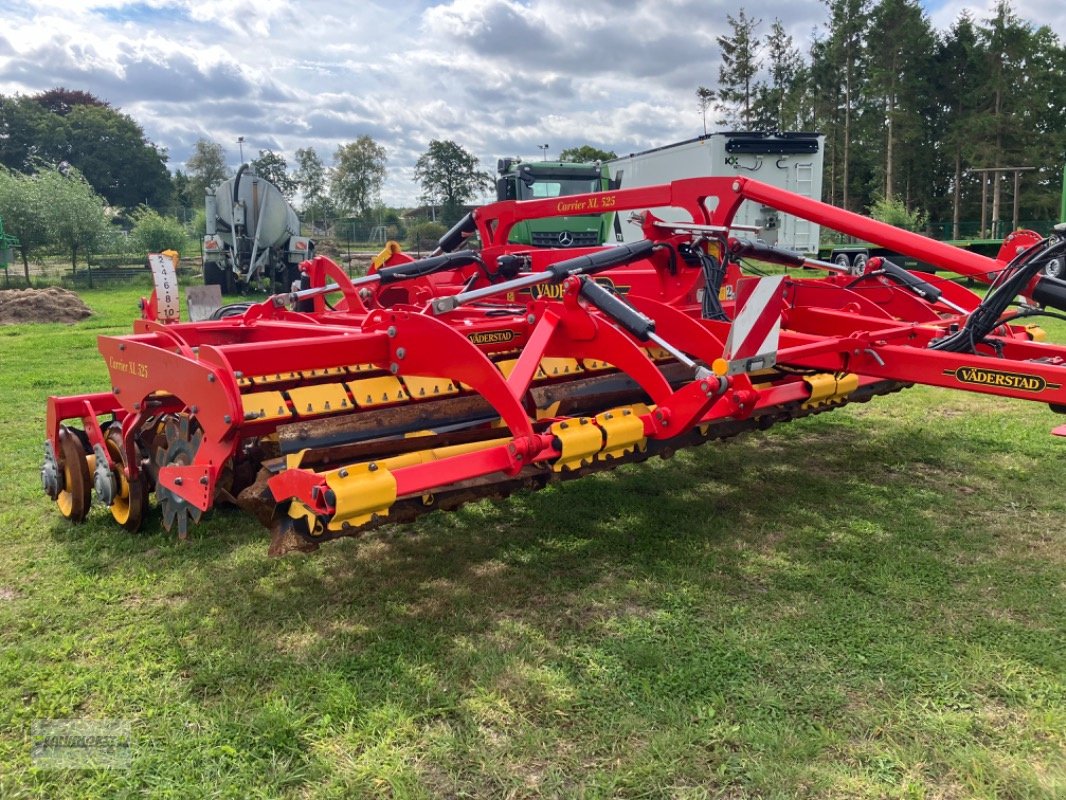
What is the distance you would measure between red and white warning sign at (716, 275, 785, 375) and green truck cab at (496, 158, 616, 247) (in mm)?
7619

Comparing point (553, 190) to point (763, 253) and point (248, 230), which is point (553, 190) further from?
point (248, 230)

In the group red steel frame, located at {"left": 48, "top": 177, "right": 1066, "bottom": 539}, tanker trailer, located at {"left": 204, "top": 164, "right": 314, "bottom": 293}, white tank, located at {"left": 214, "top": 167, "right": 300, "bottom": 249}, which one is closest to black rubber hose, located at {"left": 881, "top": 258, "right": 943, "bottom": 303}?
red steel frame, located at {"left": 48, "top": 177, "right": 1066, "bottom": 539}

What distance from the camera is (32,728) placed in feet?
8.41

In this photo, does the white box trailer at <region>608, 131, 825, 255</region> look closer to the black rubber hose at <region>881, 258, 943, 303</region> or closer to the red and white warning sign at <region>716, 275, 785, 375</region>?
the black rubber hose at <region>881, 258, 943, 303</region>

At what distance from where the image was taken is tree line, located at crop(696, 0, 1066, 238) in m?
33.6

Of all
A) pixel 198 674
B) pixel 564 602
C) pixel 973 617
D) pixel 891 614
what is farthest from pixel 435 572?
Result: pixel 973 617

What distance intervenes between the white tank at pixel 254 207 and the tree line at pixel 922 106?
1021 inches

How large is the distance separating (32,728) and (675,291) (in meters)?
3.94

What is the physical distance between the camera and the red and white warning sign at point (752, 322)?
2.96 metres

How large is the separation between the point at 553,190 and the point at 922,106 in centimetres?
3365

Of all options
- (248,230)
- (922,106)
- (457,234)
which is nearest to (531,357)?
(457,234)

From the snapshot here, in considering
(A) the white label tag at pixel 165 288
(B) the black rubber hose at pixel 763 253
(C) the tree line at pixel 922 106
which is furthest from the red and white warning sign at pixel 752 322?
(C) the tree line at pixel 922 106

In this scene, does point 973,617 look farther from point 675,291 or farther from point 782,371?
point 675,291

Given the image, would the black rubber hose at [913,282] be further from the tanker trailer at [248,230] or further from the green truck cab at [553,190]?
the tanker trailer at [248,230]
